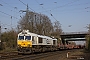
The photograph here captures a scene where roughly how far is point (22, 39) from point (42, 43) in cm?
668

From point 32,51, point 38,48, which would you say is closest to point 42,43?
point 38,48

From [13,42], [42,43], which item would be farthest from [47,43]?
[13,42]

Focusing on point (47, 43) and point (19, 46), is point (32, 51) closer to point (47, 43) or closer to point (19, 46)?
point (19, 46)

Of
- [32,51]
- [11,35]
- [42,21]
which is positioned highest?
[42,21]

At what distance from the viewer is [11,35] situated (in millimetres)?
60750

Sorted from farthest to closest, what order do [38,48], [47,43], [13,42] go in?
[13,42], [47,43], [38,48]

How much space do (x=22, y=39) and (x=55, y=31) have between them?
49225 millimetres

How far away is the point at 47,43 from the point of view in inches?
1800

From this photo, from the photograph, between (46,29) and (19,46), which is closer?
(19,46)

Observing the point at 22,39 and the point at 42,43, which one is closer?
the point at 22,39

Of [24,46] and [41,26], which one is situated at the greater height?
[41,26]

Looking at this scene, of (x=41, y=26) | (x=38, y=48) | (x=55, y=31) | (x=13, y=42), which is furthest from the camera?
(x=55, y=31)

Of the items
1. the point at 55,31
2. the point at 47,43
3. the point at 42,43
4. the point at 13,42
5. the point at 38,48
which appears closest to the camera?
the point at 38,48

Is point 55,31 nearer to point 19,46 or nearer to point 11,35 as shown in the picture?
point 11,35
